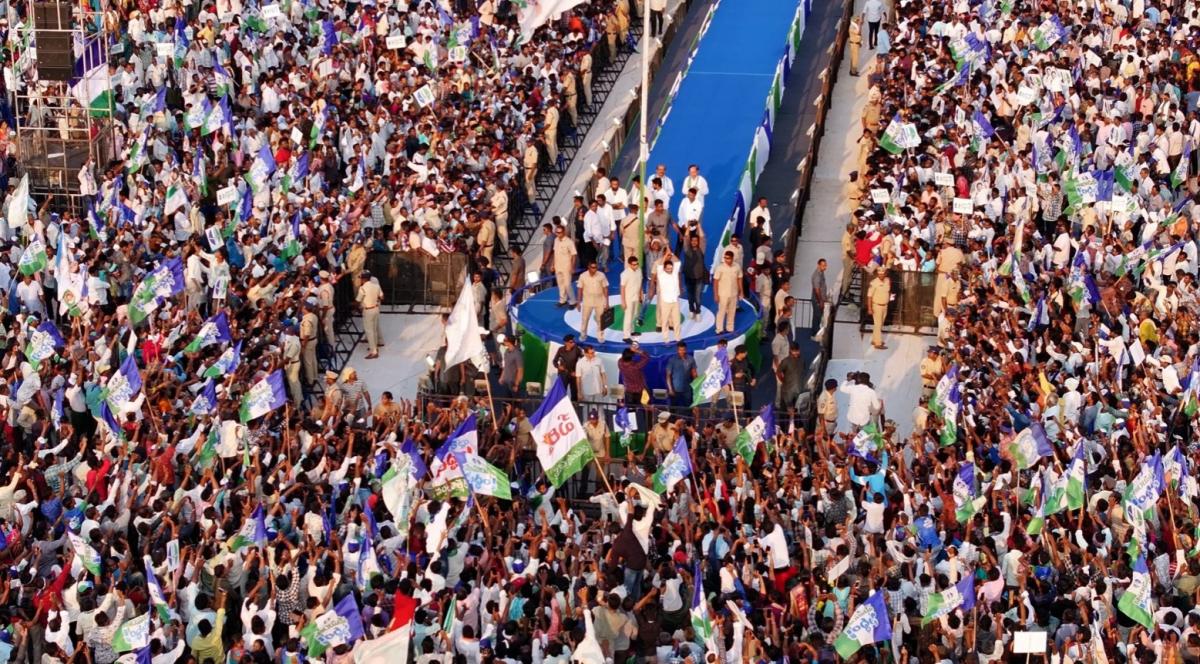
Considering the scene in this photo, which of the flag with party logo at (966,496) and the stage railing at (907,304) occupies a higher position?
the stage railing at (907,304)

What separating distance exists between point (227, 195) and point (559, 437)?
35.4ft

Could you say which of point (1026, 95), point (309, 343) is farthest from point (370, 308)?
point (1026, 95)

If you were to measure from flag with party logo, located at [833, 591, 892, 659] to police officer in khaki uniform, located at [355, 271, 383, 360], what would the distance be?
39.7ft

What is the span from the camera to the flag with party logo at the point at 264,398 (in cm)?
2797

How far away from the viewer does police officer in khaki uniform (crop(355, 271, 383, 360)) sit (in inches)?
1307

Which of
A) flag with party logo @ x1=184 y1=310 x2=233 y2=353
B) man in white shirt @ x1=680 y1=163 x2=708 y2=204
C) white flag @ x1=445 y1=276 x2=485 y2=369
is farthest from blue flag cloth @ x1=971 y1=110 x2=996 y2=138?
flag with party logo @ x1=184 y1=310 x2=233 y2=353

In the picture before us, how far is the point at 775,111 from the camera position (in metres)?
43.7

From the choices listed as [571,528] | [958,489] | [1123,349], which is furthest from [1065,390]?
[571,528]

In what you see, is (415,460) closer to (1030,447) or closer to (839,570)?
(839,570)

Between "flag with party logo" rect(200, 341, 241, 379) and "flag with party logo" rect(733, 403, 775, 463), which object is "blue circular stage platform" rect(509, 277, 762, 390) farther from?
"flag with party logo" rect(200, 341, 241, 379)

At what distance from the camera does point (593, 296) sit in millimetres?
31719

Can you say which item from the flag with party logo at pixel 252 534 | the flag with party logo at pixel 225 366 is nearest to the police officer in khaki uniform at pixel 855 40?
the flag with party logo at pixel 225 366

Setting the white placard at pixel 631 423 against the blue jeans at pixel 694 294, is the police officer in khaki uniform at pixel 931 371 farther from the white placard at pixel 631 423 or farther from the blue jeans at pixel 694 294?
the white placard at pixel 631 423

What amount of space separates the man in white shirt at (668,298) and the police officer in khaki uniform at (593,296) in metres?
0.75
